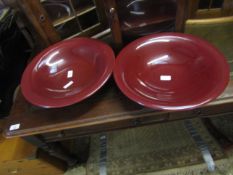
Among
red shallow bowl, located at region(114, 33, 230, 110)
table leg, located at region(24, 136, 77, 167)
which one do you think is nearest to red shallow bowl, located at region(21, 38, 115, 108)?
red shallow bowl, located at region(114, 33, 230, 110)

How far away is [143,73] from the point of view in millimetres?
713

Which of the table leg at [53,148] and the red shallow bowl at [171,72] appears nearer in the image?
the red shallow bowl at [171,72]

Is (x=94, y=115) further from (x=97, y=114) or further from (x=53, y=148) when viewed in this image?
(x=53, y=148)

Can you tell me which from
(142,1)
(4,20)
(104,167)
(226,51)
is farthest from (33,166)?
(226,51)

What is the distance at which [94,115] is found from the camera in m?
0.71

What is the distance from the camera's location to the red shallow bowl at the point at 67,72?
0.67 meters

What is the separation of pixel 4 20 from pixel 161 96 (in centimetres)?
95

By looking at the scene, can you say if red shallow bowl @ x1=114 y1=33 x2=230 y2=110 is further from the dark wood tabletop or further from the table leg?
the table leg

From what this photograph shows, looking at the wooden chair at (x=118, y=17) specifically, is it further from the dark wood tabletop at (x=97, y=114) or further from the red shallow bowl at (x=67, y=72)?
the dark wood tabletop at (x=97, y=114)

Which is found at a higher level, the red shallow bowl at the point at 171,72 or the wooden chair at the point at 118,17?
the wooden chair at the point at 118,17

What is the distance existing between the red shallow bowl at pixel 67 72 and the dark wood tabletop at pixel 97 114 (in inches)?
3.2

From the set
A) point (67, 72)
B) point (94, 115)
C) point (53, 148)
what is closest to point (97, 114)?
point (94, 115)

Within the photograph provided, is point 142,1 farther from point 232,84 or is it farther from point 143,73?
point 232,84

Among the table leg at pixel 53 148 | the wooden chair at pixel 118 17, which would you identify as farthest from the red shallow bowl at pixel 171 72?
the table leg at pixel 53 148
